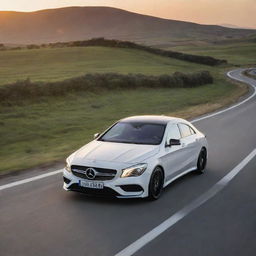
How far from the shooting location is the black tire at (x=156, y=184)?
9.75 meters

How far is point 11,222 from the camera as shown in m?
8.23

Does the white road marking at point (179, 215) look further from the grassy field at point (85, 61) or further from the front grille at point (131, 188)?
the grassy field at point (85, 61)

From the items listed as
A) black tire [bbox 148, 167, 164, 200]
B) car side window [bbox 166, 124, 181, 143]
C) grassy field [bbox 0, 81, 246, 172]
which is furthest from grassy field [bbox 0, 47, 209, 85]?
black tire [bbox 148, 167, 164, 200]

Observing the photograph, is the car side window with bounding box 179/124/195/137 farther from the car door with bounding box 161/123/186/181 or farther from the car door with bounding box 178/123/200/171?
the car door with bounding box 161/123/186/181

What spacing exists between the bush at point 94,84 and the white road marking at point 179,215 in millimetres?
17725

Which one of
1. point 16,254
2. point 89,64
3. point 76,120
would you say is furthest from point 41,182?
point 89,64

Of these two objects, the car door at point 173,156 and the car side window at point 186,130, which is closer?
the car door at point 173,156

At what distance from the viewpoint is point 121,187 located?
9.44m

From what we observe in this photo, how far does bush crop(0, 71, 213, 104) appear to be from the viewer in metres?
29.1

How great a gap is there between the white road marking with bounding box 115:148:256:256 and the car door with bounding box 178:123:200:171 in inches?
29.5

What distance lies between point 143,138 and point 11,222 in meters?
3.46

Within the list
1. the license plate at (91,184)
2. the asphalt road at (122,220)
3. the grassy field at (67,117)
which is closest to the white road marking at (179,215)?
the asphalt road at (122,220)

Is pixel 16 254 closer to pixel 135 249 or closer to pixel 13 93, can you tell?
pixel 135 249

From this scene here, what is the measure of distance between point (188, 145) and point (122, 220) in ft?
12.2
